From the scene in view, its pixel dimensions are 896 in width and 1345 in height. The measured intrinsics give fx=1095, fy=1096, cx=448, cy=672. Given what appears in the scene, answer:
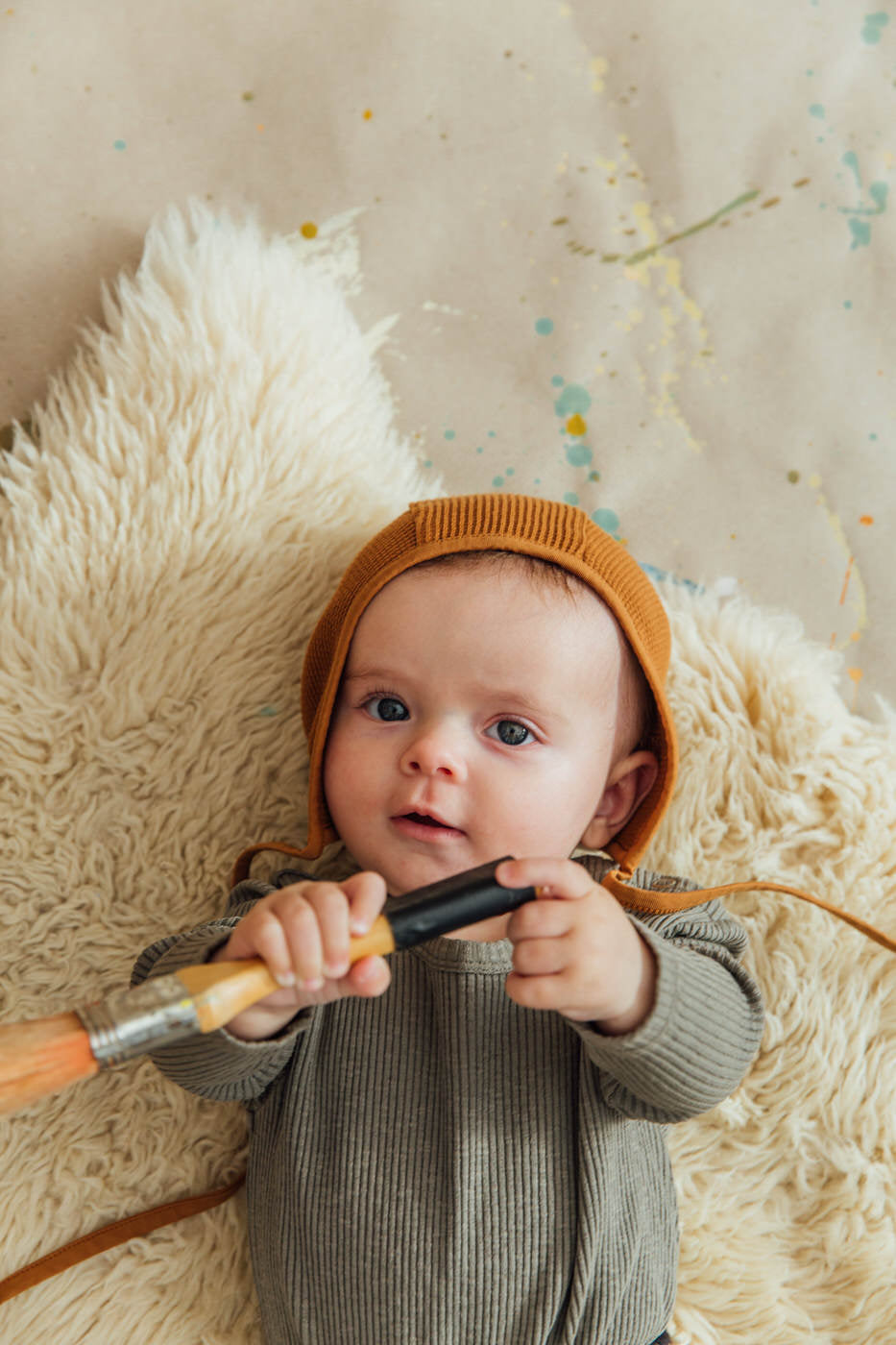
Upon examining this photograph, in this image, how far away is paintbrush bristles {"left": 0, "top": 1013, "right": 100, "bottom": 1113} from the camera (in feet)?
1.99

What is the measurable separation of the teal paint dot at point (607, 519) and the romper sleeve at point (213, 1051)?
2.22ft

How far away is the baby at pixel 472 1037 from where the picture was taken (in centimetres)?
91

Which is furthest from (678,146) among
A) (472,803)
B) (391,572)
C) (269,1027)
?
(269,1027)

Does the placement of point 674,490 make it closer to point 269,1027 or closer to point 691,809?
point 691,809

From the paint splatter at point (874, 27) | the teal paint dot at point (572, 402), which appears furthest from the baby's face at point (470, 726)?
the paint splatter at point (874, 27)

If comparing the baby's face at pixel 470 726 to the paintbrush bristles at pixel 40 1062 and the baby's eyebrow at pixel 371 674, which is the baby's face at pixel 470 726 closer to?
the baby's eyebrow at pixel 371 674

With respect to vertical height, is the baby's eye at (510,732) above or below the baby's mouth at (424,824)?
above

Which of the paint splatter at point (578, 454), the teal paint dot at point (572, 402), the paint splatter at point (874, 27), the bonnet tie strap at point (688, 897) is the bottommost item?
the bonnet tie strap at point (688, 897)

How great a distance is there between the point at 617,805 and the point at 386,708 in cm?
28

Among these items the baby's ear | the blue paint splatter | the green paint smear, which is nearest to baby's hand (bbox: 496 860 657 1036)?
the baby's ear

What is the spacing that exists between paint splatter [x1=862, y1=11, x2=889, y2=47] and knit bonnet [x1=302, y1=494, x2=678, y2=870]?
0.85 metres

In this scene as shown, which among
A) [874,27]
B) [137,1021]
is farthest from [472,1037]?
[874,27]

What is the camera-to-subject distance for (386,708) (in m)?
1.00

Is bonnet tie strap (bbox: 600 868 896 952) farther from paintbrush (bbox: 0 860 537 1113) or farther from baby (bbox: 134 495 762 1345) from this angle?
paintbrush (bbox: 0 860 537 1113)
